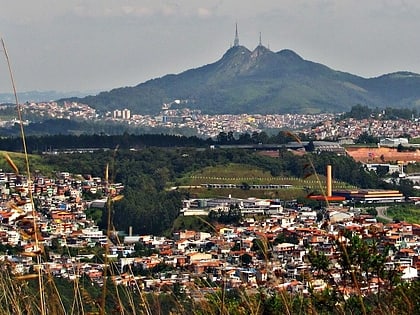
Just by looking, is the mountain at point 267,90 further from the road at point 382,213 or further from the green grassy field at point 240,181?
the road at point 382,213

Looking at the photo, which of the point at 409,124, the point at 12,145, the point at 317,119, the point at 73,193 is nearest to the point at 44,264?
the point at 73,193

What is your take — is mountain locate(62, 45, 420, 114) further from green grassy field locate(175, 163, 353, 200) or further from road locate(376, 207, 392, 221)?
road locate(376, 207, 392, 221)

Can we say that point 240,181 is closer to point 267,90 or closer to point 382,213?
point 382,213

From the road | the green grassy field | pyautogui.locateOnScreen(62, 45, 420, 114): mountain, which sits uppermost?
pyautogui.locateOnScreen(62, 45, 420, 114): mountain

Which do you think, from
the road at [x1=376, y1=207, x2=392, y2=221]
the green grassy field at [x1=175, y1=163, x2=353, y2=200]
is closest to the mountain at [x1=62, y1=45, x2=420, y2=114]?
the green grassy field at [x1=175, y1=163, x2=353, y2=200]

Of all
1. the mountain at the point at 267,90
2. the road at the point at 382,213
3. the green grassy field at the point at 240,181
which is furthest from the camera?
the mountain at the point at 267,90

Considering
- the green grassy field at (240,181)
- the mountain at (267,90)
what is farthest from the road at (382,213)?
the mountain at (267,90)

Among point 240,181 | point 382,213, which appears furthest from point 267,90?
point 382,213

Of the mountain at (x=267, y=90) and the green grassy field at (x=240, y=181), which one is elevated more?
the mountain at (x=267, y=90)
